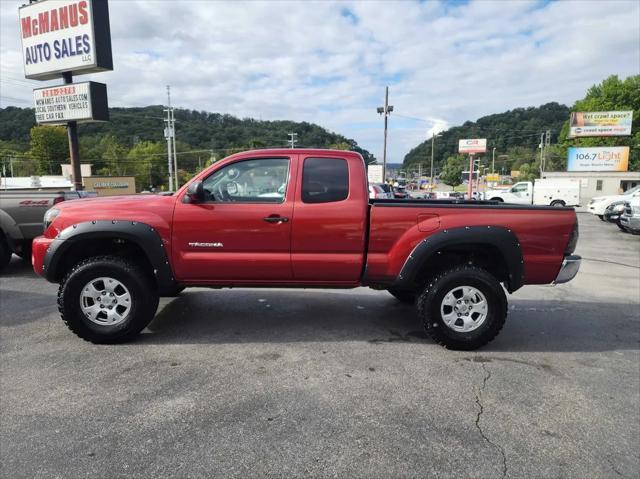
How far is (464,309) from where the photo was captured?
Result: 13.9 ft

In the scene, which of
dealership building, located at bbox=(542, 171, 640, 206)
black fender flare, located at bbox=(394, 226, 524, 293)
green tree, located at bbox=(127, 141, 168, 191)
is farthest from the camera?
green tree, located at bbox=(127, 141, 168, 191)

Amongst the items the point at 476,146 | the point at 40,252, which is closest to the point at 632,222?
the point at 40,252

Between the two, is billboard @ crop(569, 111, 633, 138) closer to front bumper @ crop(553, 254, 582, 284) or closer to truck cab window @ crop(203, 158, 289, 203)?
front bumper @ crop(553, 254, 582, 284)

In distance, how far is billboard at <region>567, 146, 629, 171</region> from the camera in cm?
4569

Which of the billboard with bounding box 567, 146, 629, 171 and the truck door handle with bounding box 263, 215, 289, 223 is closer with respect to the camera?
the truck door handle with bounding box 263, 215, 289, 223

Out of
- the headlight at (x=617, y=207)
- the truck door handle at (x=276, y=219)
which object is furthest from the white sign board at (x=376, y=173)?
the truck door handle at (x=276, y=219)

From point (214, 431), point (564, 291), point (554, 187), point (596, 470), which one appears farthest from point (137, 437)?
point (554, 187)

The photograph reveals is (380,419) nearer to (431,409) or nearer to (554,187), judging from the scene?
(431,409)

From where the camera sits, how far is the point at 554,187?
29.5m

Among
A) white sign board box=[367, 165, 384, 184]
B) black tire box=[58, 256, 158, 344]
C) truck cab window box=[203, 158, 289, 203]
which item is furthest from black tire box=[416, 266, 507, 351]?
white sign board box=[367, 165, 384, 184]

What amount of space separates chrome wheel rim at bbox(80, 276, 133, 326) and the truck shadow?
0.39m

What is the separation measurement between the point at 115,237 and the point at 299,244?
1.77m

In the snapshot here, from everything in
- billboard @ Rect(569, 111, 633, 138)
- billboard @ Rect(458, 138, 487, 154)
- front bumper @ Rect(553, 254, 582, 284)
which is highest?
billboard @ Rect(569, 111, 633, 138)

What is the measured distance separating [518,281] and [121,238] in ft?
12.7
